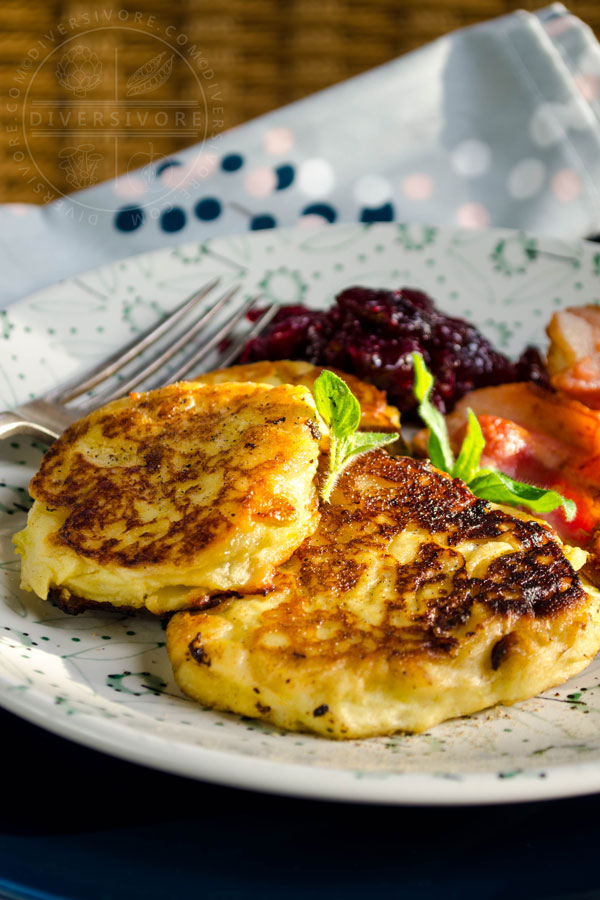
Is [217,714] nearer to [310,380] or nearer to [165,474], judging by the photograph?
[165,474]

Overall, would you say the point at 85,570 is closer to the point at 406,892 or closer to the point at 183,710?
the point at 183,710

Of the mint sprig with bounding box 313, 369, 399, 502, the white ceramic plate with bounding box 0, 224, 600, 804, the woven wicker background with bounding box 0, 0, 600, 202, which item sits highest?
the woven wicker background with bounding box 0, 0, 600, 202

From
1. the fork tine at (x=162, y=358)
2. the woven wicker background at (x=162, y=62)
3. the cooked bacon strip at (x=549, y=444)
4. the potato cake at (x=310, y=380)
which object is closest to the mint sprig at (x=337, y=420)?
the potato cake at (x=310, y=380)

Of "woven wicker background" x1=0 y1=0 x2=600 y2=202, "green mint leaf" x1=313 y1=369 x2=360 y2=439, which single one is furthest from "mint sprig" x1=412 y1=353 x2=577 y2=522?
"woven wicker background" x1=0 y1=0 x2=600 y2=202

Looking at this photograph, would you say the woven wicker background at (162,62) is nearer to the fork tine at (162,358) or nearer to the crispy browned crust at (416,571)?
the fork tine at (162,358)

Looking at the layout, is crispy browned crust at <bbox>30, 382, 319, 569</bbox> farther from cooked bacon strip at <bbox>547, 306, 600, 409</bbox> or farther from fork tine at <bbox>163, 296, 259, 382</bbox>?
cooked bacon strip at <bbox>547, 306, 600, 409</bbox>

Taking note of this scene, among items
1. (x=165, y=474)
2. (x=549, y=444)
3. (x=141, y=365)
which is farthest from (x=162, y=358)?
(x=549, y=444)

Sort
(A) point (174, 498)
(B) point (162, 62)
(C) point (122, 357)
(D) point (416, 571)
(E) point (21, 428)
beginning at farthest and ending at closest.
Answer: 1. (B) point (162, 62)
2. (C) point (122, 357)
3. (E) point (21, 428)
4. (A) point (174, 498)
5. (D) point (416, 571)

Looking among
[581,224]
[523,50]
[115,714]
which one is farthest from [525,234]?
[115,714]
